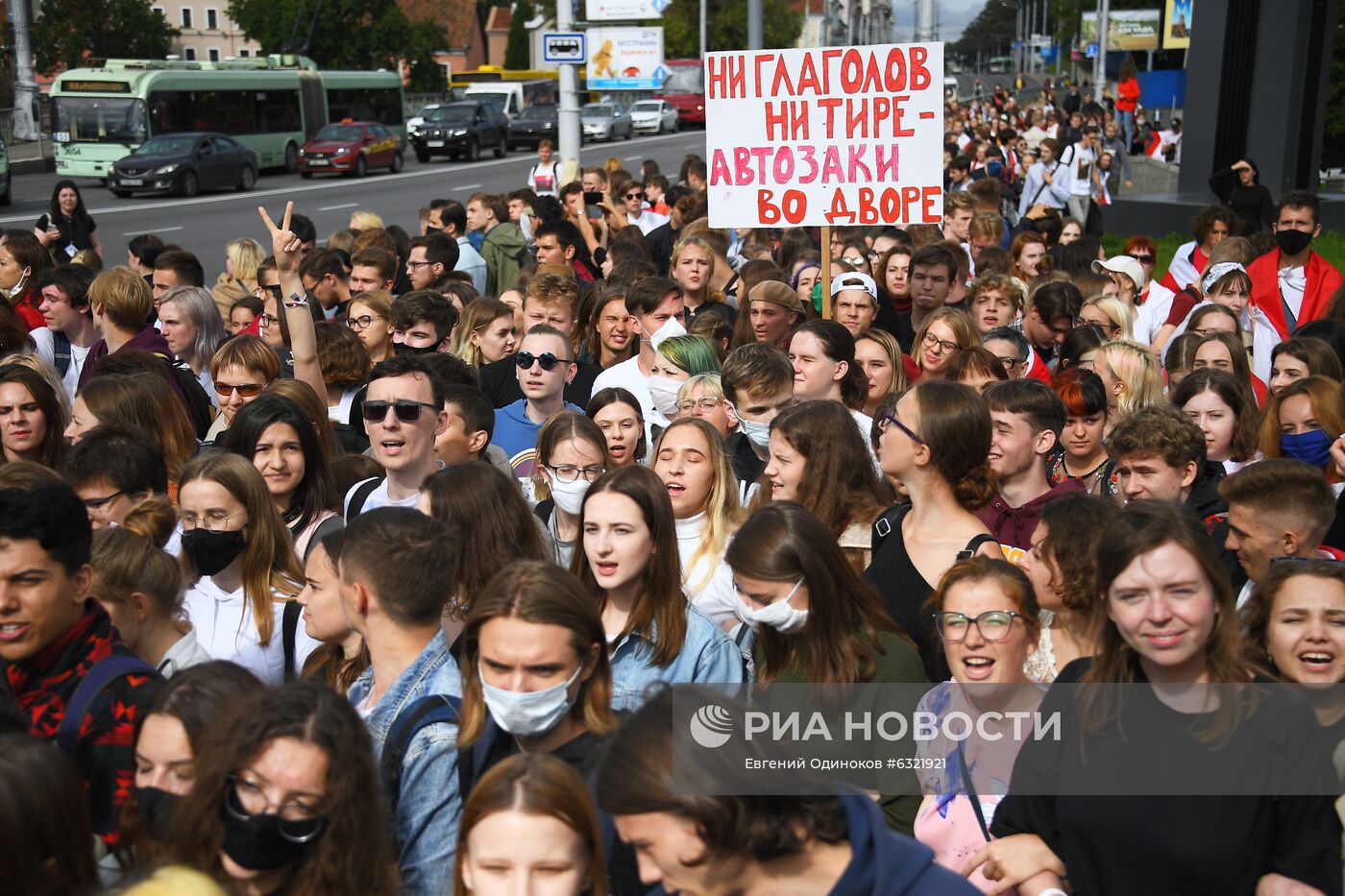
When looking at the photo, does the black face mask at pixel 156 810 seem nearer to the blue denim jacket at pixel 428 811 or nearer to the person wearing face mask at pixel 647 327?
the blue denim jacket at pixel 428 811

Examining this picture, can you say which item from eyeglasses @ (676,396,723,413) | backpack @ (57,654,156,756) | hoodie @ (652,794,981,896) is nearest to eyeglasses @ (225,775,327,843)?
backpack @ (57,654,156,756)

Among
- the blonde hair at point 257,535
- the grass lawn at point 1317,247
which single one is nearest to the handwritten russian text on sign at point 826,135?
the blonde hair at point 257,535

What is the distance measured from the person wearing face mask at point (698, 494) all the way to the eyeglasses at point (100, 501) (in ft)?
6.20

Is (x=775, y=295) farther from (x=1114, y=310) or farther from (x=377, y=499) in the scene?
(x=377, y=499)

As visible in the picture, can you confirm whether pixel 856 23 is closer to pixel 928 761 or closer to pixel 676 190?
pixel 676 190

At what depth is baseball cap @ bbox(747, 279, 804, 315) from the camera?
8.20m

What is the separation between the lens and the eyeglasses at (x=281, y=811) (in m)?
2.96

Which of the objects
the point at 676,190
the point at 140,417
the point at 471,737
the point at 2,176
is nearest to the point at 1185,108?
the point at 676,190

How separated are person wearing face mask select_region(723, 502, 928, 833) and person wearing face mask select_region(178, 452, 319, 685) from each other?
62.1 inches

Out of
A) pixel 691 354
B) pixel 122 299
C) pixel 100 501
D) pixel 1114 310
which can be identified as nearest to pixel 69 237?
pixel 122 299

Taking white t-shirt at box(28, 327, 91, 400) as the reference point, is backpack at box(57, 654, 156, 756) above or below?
above

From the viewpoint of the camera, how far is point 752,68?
9016mm

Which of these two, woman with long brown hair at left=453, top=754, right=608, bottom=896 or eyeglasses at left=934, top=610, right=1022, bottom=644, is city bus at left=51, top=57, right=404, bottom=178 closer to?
eyeglasses at left=934, top=610, right=1022, bottom=644

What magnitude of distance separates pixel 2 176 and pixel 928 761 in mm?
30419
